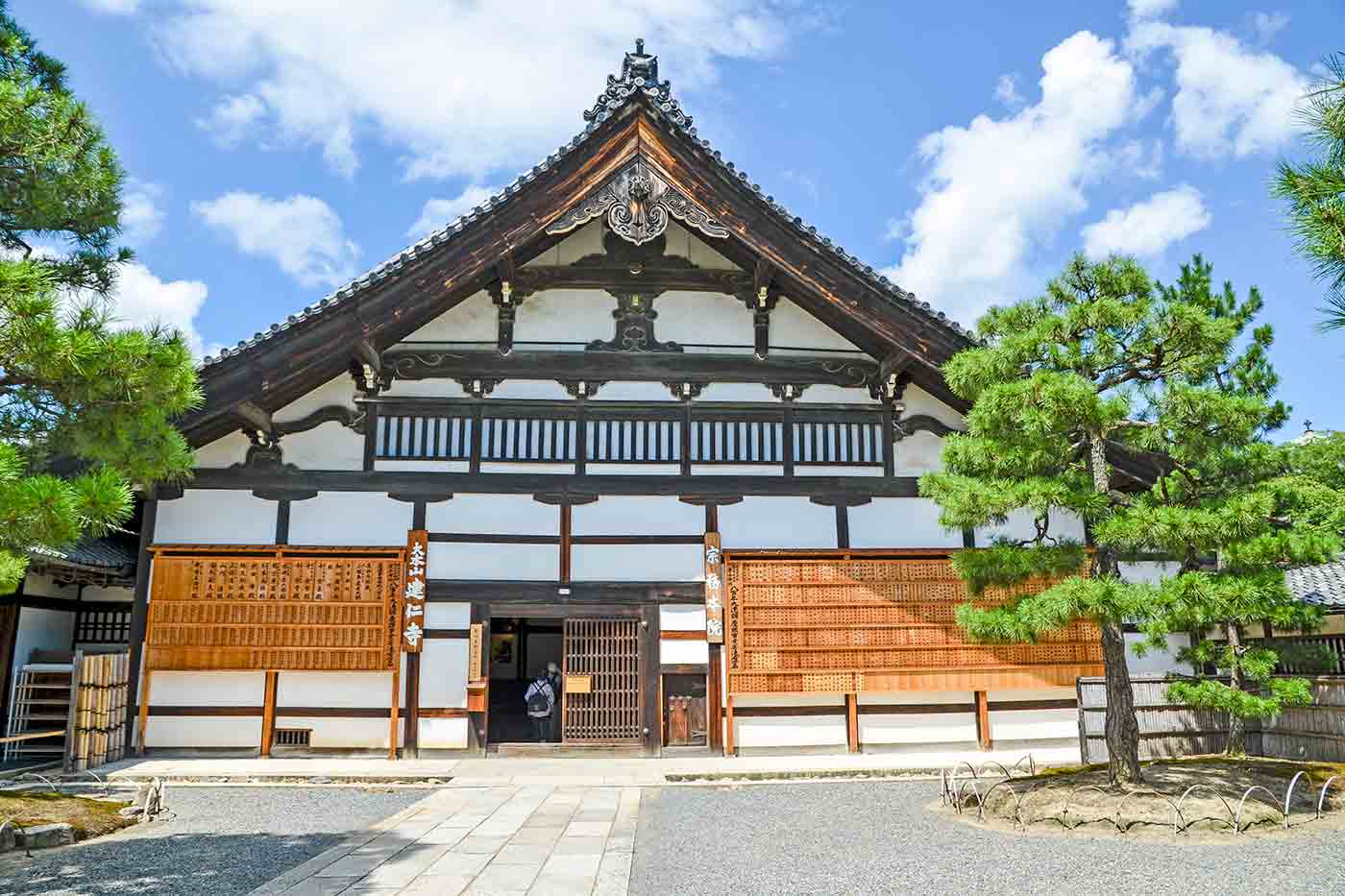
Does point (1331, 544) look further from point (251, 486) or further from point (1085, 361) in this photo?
point (251, 486)

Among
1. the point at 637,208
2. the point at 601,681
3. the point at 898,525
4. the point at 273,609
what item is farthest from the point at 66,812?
the point at 898,525

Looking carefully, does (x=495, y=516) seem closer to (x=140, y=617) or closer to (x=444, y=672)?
(x=444, y=672)

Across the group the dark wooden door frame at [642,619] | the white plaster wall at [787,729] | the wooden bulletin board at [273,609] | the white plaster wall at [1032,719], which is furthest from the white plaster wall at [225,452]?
the white plaster wall at [1032,719]

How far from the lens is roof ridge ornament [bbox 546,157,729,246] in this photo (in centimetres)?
1246

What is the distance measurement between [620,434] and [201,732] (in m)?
6.99

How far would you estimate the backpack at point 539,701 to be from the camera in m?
15.1

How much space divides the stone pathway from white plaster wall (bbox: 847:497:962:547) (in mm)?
5431

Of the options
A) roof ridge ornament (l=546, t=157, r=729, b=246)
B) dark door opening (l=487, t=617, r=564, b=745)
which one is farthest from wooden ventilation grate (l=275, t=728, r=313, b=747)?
dark door opening (l=487, t=617, r=564, b=745)

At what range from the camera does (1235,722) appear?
1216cm

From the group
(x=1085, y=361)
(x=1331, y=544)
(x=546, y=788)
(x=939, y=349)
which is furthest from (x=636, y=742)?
(x=1331, y=544)

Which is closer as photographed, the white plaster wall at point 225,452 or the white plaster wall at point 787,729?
the white plaster wall at point 787,729

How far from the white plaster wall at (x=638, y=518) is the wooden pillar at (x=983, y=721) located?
4.66 meters

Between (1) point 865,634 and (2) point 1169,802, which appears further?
(1) point 865,634

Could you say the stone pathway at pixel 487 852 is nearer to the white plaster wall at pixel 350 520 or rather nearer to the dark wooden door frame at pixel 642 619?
the dark wooden door frame at pixel 642 619
